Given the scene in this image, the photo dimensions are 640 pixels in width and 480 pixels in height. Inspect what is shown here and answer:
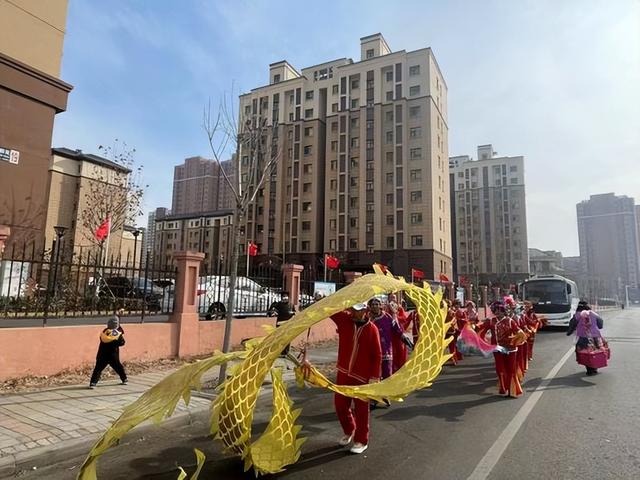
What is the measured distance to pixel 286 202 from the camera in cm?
5656

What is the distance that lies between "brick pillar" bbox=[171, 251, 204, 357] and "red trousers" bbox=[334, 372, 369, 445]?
6.20 m

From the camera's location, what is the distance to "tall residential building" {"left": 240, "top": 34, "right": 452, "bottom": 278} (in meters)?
49.8

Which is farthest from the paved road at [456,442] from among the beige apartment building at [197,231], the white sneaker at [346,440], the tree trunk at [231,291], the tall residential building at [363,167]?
the beige apartment building at [197,231]

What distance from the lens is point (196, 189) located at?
92.1 metres

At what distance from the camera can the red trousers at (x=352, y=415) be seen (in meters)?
4.87

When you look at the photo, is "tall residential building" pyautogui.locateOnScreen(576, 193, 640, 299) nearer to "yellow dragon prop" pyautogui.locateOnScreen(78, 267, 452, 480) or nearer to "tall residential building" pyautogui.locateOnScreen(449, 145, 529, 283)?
"tall residential building" pyautogui.locateOnScreen(449, 145, 529, 283)

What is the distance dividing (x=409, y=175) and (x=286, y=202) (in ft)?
52.0

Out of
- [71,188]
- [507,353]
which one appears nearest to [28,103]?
[507,353]

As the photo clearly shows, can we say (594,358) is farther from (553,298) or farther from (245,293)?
(553,298)

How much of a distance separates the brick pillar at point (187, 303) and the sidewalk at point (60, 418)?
6.83 ft

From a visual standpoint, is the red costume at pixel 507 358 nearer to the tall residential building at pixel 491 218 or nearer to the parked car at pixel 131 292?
the parked car at pixel 131 292

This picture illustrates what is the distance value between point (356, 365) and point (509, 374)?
13.2ft

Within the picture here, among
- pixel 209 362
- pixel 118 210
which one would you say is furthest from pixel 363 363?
pixel 118 210

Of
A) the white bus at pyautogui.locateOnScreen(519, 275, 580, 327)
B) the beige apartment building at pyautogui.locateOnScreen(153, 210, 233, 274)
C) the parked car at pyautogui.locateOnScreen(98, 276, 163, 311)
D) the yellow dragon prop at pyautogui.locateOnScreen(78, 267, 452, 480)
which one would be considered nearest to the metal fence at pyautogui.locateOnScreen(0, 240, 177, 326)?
the parked car at pyautogui.locateOnScreen(98, 276, 163, 311)
